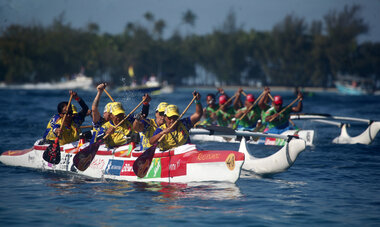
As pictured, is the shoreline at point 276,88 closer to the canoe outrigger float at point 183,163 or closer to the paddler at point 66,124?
the paddler at point 66,124

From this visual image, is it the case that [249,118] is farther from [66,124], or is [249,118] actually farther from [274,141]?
[66,124]

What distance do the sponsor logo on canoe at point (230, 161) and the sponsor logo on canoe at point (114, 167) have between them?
2.67 m

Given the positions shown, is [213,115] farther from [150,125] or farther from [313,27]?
[313,27]

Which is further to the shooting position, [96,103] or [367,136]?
[367,136]

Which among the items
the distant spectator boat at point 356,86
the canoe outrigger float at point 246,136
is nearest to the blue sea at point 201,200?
the canoe outrigger float at point 246,136

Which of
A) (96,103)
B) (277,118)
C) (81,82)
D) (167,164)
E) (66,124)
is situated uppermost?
(81,82)

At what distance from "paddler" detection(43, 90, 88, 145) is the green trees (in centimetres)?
7280

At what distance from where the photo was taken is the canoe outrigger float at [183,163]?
10.2 meters

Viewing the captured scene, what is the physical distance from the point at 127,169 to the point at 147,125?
1114mm

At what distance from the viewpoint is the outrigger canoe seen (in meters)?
10.1

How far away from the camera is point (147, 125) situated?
11625mm

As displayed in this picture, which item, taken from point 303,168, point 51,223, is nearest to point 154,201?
point 51,223

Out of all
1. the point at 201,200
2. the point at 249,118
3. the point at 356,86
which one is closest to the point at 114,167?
the point at 201,200

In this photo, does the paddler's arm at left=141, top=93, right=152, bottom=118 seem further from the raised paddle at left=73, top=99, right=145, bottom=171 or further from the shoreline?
the shoreline
